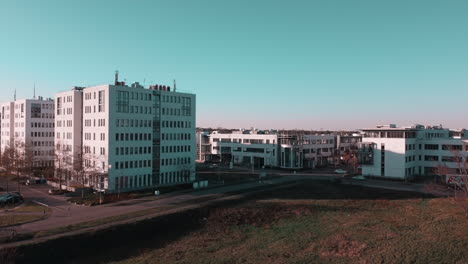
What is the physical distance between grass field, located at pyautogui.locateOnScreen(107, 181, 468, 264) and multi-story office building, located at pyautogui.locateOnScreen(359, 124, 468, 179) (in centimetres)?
1948

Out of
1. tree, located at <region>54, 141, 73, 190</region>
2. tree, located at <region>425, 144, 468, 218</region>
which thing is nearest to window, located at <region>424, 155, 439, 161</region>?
tree, located at <region>425, 144, 468, 218</region>

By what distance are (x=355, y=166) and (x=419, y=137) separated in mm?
16935

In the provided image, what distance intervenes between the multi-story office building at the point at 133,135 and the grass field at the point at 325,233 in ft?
61.5

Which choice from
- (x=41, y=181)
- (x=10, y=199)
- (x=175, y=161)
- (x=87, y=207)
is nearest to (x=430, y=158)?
(x=175, y=161)

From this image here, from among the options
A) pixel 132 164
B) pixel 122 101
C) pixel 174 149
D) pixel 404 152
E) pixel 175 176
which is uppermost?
pixel 122 101

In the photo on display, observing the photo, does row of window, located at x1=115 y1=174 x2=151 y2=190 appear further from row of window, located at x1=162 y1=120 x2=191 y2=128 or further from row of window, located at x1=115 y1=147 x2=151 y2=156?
row of window, located at x1=162 y1=120 x2=191 y2=128

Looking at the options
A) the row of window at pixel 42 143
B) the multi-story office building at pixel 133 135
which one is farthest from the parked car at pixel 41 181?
the row of window at pixel 42 143

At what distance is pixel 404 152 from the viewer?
72375 millimetres

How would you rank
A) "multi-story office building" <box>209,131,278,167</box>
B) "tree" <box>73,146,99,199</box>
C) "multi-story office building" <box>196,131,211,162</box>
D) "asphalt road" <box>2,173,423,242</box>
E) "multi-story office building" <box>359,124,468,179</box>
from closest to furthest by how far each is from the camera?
→ "asphalt road" <box>2,173,423,242</box> < "tree" <box>73,146,99,199</box> < "multi-story office building" <box>359,124,468,179</box> < "multi-story office building" <box>209,131,278,167</box> < "multi-story office building" <box>196,131,211,162</box>

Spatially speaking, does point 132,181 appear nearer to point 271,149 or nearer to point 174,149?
point 174,149

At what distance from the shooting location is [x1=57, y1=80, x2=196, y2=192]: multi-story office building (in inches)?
2159

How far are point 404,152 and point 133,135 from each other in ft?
182

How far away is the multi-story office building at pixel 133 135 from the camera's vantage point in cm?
5484

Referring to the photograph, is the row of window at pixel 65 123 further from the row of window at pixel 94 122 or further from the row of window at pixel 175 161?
the row of window at pixel 175 161
